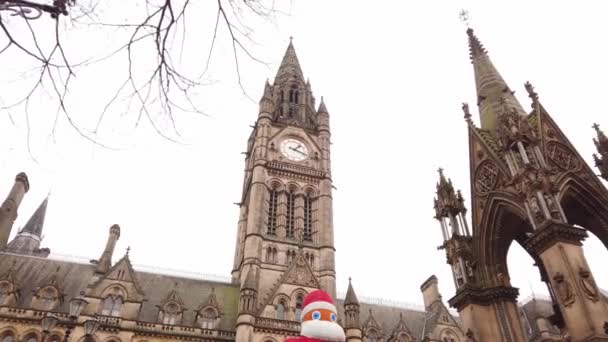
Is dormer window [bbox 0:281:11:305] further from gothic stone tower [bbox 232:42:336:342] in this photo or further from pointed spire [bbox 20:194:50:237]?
pointed spire [bbox 20:194:50:237]

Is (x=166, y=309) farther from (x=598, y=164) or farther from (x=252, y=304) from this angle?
(x=598, y=164)

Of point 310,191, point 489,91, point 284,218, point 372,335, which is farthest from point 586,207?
point 310,191

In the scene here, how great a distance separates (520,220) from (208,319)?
22.0 m

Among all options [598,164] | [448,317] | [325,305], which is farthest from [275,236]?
[325,305]

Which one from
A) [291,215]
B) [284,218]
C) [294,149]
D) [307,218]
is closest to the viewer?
[284,218]

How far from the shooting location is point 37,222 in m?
52.6

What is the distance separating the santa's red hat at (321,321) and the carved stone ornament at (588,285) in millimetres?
5117

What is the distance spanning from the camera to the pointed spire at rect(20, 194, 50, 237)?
51013 millimetres

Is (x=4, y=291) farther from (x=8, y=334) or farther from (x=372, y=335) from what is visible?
(x=372, y=335)

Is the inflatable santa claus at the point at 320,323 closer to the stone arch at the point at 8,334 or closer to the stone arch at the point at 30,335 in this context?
the stone arch at the point at 30,335

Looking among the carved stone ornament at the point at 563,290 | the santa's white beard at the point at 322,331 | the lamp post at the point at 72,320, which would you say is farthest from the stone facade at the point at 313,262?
the santa's white beard at the point at 322,331

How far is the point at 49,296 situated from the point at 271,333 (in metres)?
14.0

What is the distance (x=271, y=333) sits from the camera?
26.2m

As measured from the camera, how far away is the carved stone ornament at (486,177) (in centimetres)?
1227
